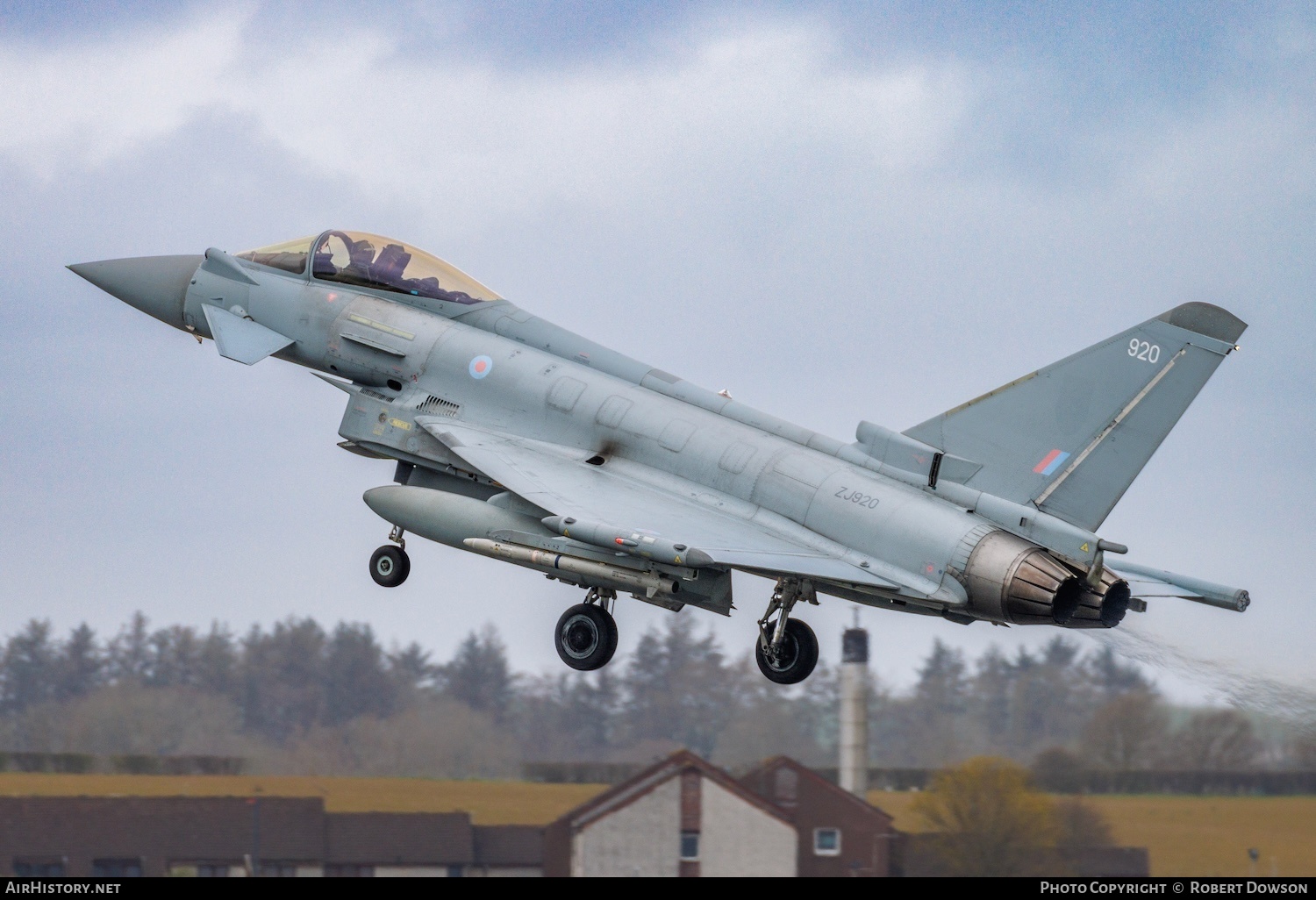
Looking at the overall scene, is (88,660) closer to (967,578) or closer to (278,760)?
(278,760)

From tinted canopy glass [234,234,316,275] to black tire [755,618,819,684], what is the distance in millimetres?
6533

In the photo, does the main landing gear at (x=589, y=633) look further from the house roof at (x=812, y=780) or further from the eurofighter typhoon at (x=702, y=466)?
the house roof at (x=812, y=780)

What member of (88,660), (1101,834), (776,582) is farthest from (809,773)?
(88,660)

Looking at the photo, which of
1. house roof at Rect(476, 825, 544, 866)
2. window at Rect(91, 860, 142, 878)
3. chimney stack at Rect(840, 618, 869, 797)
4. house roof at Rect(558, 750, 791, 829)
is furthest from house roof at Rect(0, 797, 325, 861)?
chimney stack at Rect(840, 618, 869, 797)

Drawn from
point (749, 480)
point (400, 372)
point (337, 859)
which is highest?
point (400, 372)

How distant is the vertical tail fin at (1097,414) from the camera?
1502 centimetres

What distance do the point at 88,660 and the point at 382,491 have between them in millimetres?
15223

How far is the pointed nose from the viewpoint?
742 inches

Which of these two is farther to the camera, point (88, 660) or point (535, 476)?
point (88, 660)

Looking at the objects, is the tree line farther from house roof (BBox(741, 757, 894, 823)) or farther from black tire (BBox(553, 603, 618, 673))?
black tire (BBox(553, 603, 618, 673))

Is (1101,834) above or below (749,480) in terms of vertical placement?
below

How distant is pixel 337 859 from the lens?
75.8ft

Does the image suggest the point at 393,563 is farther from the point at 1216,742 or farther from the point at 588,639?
the point at 1216,742

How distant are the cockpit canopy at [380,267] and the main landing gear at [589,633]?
3.69 m
